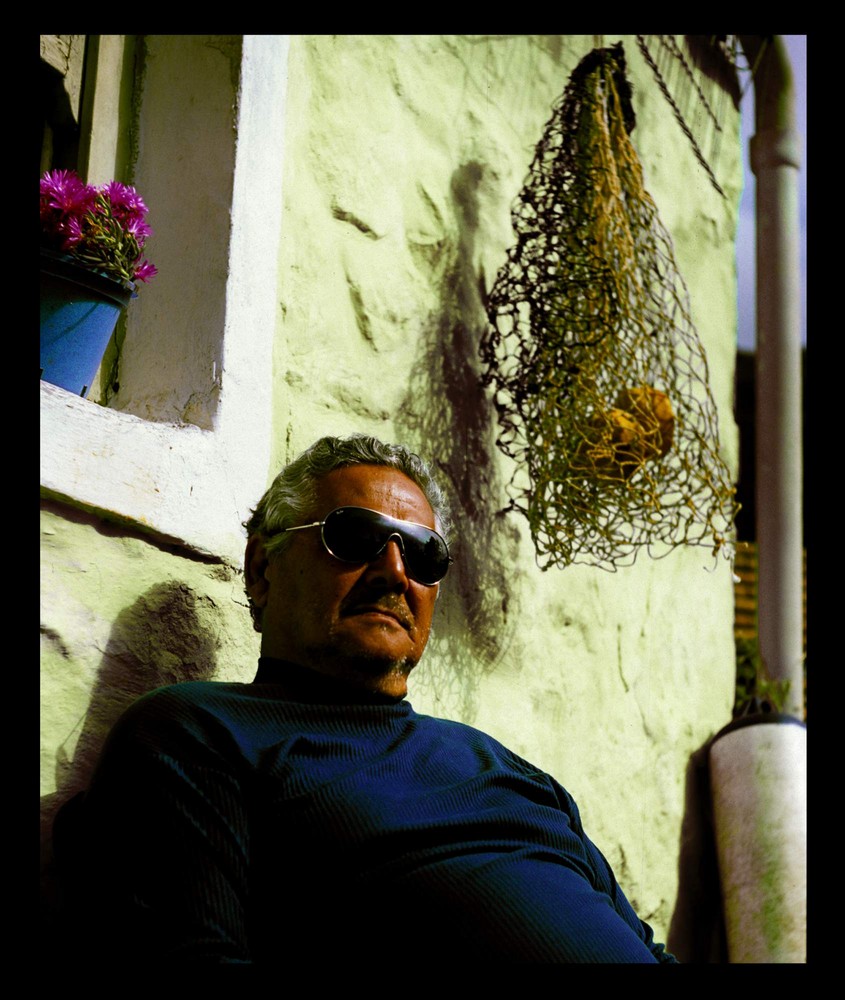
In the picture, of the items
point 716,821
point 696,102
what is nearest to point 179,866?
point 716,821

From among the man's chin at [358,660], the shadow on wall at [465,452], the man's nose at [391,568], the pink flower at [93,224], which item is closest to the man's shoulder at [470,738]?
the man's chin at [358,660]

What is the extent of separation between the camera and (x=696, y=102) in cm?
469

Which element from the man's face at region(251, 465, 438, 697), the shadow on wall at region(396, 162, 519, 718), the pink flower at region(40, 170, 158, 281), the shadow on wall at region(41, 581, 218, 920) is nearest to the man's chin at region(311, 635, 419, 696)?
the man's face at region(251, 465, 438, 697)

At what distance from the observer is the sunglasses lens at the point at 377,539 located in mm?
2158

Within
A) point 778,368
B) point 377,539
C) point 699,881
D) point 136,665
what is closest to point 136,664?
point 136,665

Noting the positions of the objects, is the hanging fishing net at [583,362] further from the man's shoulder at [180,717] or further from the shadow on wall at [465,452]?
the man's shoulder at [180,717]

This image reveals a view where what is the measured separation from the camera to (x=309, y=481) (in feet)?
7.41

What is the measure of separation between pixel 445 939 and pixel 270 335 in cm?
146

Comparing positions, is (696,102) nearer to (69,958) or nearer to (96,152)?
(96,152)

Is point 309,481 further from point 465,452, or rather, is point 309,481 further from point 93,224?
point 465,452

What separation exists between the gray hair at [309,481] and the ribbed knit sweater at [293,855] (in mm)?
366

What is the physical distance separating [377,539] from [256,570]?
278 mm

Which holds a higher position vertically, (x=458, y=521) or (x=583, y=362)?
(x=583, y=362)

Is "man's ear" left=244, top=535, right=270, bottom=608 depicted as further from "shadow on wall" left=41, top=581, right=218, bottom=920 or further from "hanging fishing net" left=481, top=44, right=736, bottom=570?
"hanging fishing net" left=481, top=44, right=736, bottom=570
